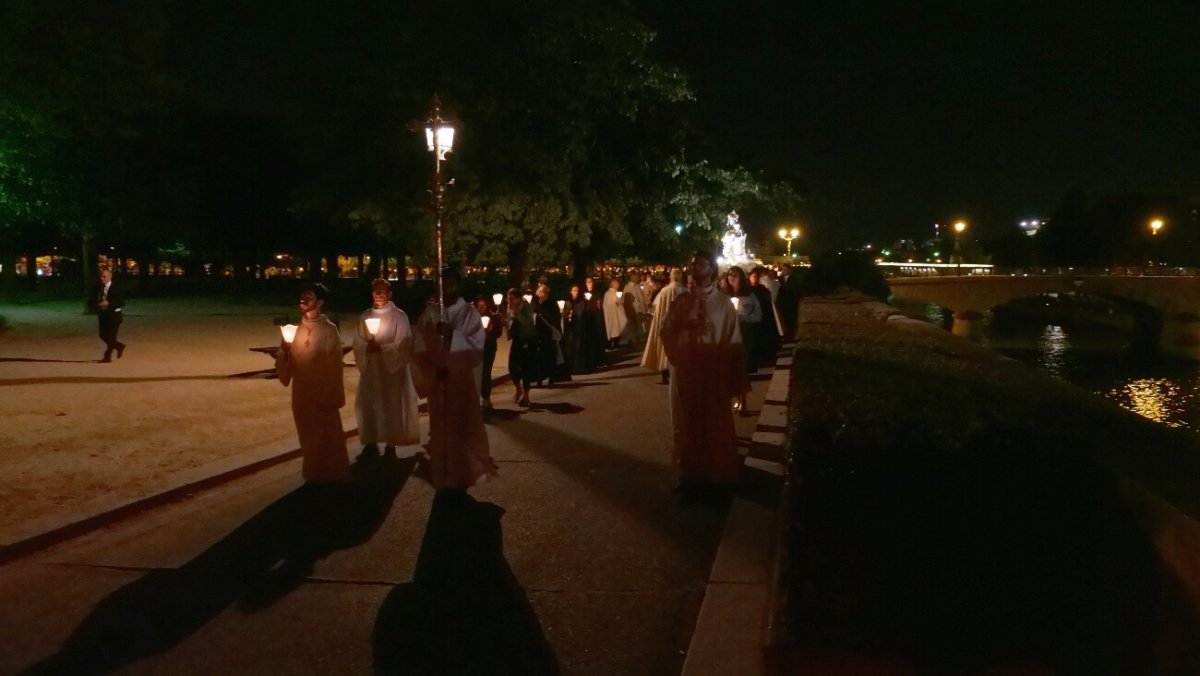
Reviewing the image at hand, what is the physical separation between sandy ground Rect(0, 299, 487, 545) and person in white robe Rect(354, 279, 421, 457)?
0.98 m

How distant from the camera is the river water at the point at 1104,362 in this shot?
38625 mm

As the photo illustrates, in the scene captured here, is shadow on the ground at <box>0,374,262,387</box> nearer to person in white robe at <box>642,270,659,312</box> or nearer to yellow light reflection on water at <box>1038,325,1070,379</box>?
person in white robe at <box>642,270,659,312</box>

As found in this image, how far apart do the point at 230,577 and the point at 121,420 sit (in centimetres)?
594

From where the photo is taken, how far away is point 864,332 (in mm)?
10953

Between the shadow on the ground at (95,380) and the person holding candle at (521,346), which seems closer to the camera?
the person holding candle at (521,346)

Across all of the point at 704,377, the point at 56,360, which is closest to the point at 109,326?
the point at 56,360

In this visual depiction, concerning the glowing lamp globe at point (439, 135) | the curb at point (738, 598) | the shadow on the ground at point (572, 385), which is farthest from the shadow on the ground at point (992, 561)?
the shadow on the ground at point (572, 385)

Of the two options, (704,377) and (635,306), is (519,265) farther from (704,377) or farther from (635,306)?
(704,377)

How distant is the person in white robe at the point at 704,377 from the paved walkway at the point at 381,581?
39 centimetres

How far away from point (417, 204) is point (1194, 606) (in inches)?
962

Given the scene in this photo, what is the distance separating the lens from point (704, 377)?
25.2 ft

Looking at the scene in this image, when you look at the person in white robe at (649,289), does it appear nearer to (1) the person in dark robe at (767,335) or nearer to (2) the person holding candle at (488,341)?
(1) the person in dark robe at (767,335)

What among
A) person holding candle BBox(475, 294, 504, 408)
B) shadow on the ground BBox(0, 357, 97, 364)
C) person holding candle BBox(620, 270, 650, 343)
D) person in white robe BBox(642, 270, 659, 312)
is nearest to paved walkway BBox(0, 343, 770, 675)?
person holding candle BBox(475, 294, 504, 408)

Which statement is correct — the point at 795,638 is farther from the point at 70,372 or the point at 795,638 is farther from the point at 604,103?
the point at 604,103
